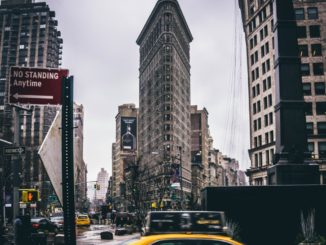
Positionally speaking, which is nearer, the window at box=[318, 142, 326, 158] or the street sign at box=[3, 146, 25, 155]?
the street sign at box=[3, 146, 25, 155]

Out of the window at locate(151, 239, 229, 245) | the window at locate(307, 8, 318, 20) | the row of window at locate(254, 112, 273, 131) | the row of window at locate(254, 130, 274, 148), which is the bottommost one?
the window at locate(151, 239, 229, 245)

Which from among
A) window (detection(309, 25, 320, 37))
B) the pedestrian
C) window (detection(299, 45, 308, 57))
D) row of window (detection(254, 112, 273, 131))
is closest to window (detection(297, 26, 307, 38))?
window (detection(309, 25, 320, 37))

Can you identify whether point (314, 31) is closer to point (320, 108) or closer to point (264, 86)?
point (264, 86)

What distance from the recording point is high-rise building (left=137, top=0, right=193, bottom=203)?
136 m

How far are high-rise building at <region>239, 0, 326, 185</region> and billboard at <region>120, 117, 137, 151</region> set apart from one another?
320 feet

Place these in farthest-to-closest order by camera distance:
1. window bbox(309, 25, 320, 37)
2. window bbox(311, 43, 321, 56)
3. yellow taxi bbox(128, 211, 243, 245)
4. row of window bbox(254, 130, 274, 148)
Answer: window bbox(309, 25, 320, 37) < window bbox(311, 43, 321, 56) < row of window bbox(254, 130, 274, 148) < yellow taxi bbox(128, 211, 243, 245)

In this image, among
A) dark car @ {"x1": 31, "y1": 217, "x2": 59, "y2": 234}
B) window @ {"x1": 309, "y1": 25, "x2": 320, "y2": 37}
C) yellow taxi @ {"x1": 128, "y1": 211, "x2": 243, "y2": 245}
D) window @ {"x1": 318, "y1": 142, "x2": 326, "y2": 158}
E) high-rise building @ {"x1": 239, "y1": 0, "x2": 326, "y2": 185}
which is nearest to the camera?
yellow taxi @ {"x1": 128, "y1": 211, "x2": 243, "y2": 245}

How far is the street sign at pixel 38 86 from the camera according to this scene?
9.83 m

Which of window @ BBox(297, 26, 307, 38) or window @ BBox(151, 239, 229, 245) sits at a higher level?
window @ BBox(297, 26, 307, 38)

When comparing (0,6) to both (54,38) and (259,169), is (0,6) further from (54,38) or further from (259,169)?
(259,169)

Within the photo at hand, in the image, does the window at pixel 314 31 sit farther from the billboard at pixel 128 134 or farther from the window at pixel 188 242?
the billboard at pixel 128 134

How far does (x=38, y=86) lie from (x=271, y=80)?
6601 centimetres

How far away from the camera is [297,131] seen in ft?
82.5

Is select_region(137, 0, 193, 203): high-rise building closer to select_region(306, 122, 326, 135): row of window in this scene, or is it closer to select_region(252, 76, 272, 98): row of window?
select_region(252, 76, 272, 98): row of window
